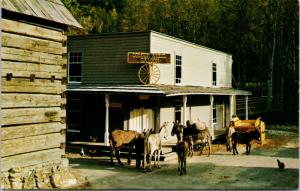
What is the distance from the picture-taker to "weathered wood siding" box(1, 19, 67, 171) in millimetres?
10664

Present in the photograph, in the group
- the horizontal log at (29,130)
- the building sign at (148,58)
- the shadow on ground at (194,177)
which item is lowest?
the shadow on ground at (194,177)

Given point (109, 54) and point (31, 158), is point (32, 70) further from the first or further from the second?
point (109, 54)

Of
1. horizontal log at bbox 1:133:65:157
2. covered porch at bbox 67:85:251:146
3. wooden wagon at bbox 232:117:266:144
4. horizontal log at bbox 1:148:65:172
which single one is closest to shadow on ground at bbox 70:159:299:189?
horizontal log at bbox 1:148:65:172

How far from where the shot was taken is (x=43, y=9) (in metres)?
11.9

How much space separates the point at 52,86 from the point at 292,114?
2909 cm

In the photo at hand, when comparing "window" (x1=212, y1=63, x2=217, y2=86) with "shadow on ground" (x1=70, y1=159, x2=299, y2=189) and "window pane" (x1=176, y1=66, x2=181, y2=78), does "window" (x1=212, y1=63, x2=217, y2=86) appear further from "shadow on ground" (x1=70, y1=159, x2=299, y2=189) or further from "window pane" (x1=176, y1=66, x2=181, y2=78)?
"shadow on ground" (x1=70, y1=159, x2=299, y2=189)

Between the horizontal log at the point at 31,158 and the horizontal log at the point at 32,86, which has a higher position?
the horizontal log at the point at 32,86

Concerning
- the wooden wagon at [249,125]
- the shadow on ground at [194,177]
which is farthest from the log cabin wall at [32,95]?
the wooden wagon at [249,125]

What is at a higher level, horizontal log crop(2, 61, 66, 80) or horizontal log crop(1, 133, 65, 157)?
horizontal log crop(2, 61, 66, 80)

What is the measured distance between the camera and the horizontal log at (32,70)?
1070 cm

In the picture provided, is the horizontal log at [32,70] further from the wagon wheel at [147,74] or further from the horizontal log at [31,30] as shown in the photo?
the wagon wheel at [147,74]

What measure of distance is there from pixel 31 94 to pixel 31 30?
183cm

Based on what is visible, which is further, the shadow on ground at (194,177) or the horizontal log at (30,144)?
the shadow on ground at (194,177)

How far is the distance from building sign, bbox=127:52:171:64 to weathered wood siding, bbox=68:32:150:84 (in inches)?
16.4
